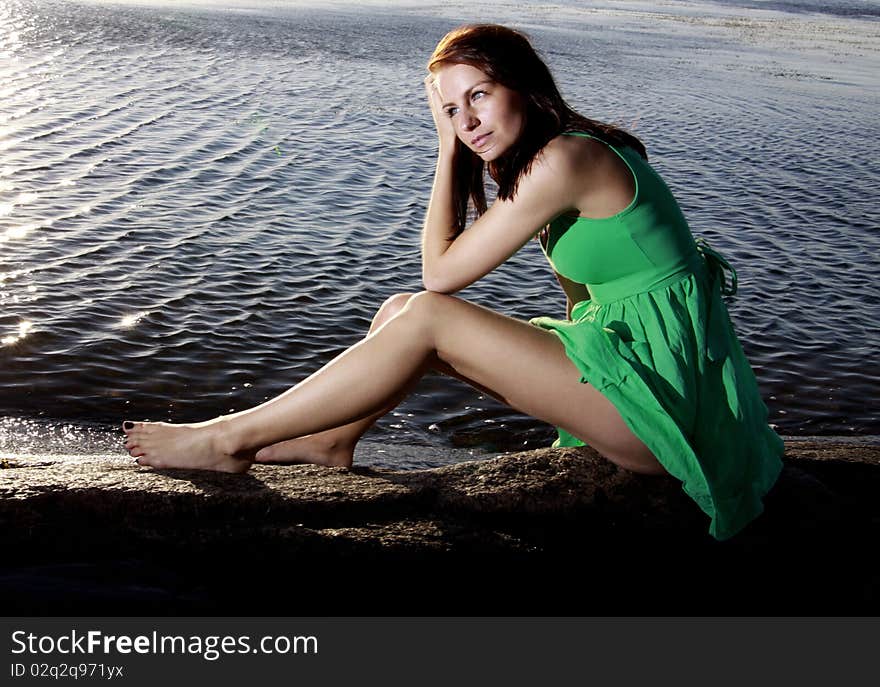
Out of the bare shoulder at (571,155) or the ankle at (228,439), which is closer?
the bare shoulder at (571,155)

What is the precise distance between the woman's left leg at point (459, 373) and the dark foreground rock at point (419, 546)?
0.22 m

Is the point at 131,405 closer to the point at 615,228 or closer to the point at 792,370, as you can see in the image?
the point at 615,228

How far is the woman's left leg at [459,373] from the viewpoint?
3008mm

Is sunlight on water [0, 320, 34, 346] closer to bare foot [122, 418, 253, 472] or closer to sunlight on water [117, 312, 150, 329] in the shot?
sunlight on water [117, 312, 150, 329]

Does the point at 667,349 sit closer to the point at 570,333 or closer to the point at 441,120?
the point at 570,333

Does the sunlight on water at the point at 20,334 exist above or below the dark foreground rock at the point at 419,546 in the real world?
below

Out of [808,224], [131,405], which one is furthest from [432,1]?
[131,405]

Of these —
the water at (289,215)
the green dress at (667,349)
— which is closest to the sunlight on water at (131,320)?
the water at (289,215)

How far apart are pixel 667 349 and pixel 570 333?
29cm

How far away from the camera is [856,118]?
15.7 m

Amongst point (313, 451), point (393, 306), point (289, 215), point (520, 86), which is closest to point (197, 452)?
point (313, 451)

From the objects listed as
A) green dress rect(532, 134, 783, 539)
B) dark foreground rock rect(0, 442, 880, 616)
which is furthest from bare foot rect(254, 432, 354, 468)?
green dress rect(532, 134, 783, 539)

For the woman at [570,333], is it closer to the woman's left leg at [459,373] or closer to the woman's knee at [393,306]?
the woman's left leg at [459,373]
